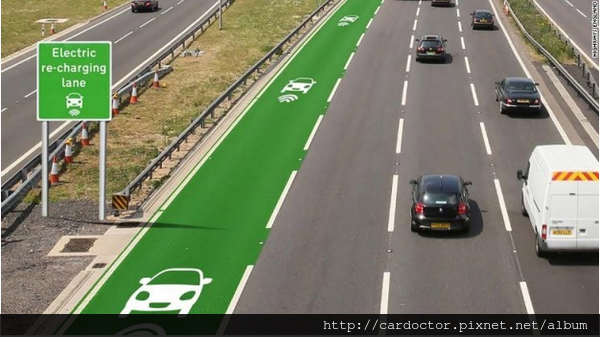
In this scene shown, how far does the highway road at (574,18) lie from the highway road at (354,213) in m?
13.1

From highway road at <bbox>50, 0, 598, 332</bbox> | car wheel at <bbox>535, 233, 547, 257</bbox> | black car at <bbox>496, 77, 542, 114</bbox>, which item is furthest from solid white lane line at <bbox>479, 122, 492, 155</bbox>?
car wheel at <bbox>535, 233, 547, 257</bbox>

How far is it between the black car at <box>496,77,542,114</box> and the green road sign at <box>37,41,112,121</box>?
1966cm

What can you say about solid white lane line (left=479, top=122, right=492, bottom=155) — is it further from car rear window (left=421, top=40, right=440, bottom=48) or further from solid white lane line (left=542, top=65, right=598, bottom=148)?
car rear window (left=421, top=40, right=440, bottom=48)

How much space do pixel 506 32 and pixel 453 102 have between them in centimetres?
2093

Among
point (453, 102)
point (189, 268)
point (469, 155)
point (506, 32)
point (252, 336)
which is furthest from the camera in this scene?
point (506, 32)

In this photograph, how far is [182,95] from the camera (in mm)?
49562

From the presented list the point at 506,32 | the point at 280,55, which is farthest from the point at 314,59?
the point at 506,32

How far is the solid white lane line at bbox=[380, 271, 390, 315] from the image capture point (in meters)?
23.5

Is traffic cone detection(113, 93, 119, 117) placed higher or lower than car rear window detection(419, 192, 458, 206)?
lower

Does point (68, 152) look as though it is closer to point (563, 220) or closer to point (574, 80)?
point (563, 220)

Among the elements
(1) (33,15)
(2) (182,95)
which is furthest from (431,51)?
(1) (33,15)

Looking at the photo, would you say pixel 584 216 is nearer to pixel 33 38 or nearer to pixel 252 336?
pixel 252 336

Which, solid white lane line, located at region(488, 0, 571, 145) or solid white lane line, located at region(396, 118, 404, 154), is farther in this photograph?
solid white lane line, located at region(488, 0, 571, 145)

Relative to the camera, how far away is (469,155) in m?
36.9
